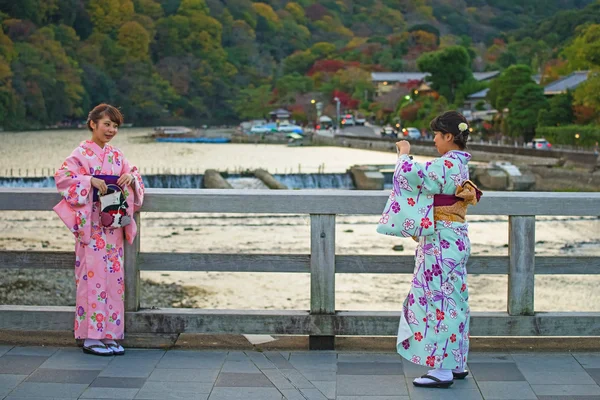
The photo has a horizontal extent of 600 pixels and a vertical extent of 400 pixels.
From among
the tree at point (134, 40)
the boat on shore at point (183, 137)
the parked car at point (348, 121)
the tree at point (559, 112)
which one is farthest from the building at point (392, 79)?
the tree at point (559, 112)

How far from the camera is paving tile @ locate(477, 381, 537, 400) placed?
375cm

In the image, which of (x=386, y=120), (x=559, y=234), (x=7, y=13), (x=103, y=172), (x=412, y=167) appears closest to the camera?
(x=412, y=167)

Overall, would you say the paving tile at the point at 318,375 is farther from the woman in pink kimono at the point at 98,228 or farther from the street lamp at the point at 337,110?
the street lamp at the point at 337,110

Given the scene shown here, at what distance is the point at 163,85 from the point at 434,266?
332ft

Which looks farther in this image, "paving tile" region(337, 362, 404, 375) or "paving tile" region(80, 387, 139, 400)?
"paving tile" region(337, 362, 404, 375)

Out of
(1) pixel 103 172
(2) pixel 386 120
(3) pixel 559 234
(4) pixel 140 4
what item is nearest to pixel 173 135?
(2) pixel 386 120

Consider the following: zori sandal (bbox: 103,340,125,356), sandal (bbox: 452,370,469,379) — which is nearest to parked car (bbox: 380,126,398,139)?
zori sandal (bbox: 103,340,125,356)

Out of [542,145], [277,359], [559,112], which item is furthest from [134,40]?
[277,359]

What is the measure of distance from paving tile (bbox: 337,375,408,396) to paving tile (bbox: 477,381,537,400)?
362 mm

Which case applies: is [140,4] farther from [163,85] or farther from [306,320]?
[306,320]

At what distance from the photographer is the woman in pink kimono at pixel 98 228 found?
4.27 m

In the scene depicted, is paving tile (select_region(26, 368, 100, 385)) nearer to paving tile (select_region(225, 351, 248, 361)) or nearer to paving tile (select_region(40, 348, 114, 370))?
paving tile (select_region(40, 348, 114, 370))

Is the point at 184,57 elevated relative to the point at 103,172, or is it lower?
elevated

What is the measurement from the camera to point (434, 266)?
3.95m
